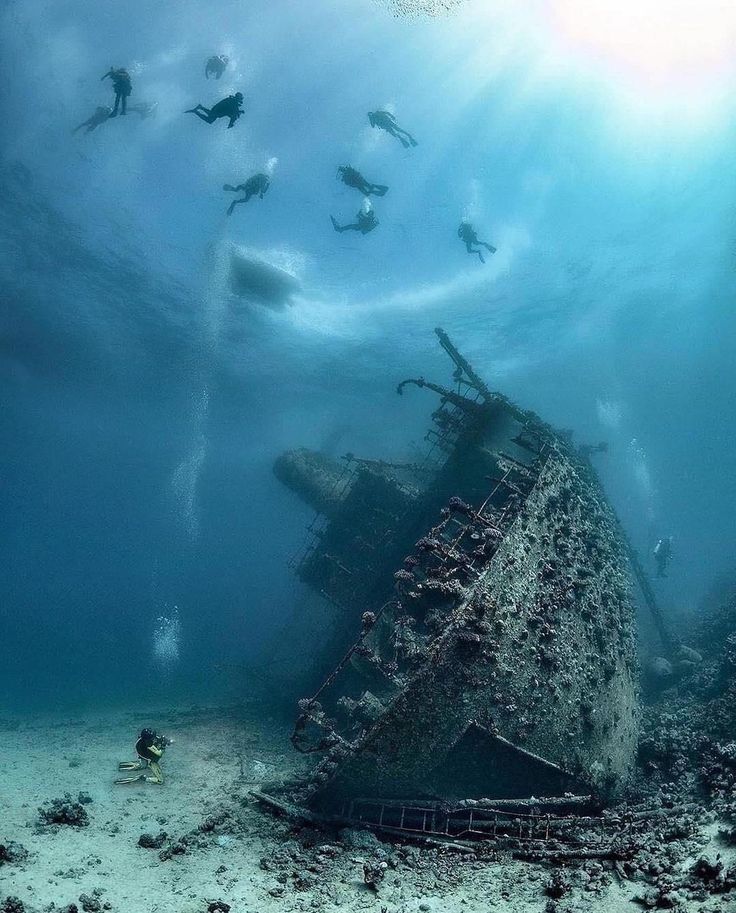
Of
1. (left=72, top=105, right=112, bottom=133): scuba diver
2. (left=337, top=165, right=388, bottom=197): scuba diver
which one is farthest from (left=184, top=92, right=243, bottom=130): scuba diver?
(left=72, top=105, right=112, bottom=133): scuba diver

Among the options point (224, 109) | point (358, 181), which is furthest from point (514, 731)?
point (358, 181)

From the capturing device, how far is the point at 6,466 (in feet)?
310

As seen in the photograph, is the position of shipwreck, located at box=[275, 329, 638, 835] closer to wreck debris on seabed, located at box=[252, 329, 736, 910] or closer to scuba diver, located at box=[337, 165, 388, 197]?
Result: wreck debris on seabed, located at box=[252, 329, 736, 910]

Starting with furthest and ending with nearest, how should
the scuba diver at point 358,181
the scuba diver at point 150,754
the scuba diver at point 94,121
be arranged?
the scuba diver at point 94,121 < the scuba diver at point 358,181 < the scuba diver at point 150,754

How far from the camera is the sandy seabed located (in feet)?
18.7

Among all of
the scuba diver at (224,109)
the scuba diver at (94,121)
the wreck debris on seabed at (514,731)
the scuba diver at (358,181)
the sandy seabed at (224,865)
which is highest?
the scuba diver at (94,121)

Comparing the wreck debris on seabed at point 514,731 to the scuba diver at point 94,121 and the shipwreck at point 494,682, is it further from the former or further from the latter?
the scuba diver at point 94,121

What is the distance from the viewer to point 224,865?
266 inches

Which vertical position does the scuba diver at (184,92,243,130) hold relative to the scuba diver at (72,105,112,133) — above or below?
below

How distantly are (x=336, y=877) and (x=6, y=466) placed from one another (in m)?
115

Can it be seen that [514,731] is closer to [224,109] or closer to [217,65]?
[224,109]

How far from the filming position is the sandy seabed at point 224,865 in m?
5.71

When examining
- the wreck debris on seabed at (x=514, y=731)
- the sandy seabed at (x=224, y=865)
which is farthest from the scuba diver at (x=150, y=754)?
the wreck debris on seabed at (x=514, y=731)

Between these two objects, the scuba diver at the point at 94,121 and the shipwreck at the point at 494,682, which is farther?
the scuba diver at the point at 94,121
